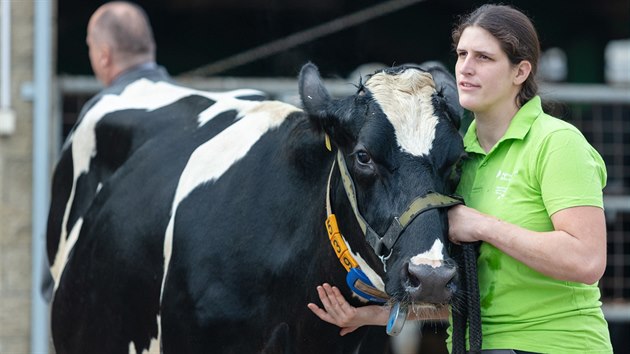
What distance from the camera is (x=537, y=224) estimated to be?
3117 mm

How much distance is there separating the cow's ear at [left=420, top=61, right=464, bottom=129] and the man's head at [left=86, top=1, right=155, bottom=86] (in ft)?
7.58

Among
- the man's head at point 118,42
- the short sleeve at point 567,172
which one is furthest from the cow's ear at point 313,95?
the man's head at point 118,42

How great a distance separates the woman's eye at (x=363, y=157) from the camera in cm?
336

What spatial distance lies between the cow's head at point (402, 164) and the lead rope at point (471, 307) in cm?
9

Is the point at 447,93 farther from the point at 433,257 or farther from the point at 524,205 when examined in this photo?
the point at 433,257

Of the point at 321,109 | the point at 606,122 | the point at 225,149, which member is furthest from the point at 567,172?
the point at 606,122

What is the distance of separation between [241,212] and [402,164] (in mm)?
867

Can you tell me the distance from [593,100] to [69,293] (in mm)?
3406

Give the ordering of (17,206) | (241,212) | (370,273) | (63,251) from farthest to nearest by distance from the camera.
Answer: (17,206)
(63,251)
(241,212)
(370,273)

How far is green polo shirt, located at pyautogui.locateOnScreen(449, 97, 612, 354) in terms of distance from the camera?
10.1 ft

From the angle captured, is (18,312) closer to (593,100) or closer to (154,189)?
(154,189)

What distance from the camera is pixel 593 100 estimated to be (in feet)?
22.5

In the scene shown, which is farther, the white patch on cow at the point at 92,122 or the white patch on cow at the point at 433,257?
the white patch on cow at the point at 92,122

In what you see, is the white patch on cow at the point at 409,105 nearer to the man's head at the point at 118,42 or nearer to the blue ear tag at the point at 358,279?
the blue ear tag at the point at 358,279
